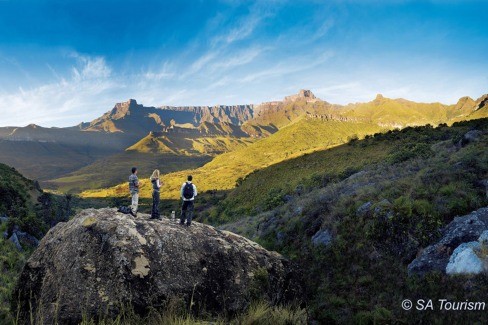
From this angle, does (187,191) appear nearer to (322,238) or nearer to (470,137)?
(322,238)

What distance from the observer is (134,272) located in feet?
25.2

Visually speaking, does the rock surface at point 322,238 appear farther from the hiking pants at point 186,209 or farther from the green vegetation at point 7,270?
the green vegetation at point 7,270

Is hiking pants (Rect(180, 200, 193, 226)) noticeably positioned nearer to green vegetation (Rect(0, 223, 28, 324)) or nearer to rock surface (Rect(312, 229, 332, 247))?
green vegetation (Rect(0, 223, 28, 324))

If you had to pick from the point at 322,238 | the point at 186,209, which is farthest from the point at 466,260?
the point at 186,209

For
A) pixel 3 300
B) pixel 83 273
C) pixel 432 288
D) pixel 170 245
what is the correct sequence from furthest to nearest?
1. pixel 3 300
2. pixel 170 245
3. pixel 432 288
4. pixel 83 273

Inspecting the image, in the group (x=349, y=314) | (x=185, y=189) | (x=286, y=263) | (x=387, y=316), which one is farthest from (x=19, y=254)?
(x=387, y=316)

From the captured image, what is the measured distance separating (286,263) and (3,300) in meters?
9.75

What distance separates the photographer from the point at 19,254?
50.9ft

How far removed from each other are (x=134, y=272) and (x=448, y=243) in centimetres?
968

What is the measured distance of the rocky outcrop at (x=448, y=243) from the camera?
8.90 metres

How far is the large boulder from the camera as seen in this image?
721cm

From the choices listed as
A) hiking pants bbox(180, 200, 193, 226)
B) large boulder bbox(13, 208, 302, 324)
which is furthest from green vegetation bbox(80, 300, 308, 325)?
hiking pants bbox(180, 200, 193, 226)

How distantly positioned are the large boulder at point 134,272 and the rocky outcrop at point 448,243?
4.02 m

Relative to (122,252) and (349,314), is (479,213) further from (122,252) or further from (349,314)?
(122,252)
